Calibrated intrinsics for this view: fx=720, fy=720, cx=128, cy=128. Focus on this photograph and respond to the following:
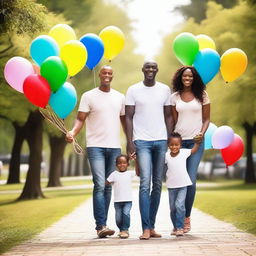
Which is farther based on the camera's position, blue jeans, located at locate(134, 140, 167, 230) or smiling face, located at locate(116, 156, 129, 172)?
smiling face, located at locate(116, 156, 129, 172)

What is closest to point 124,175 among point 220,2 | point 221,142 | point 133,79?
point 221,142

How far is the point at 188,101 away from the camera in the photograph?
9.68 meters

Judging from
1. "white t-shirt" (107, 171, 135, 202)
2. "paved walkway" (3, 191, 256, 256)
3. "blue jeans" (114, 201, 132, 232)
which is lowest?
"paved walkway" (3, 191, 256, 256)

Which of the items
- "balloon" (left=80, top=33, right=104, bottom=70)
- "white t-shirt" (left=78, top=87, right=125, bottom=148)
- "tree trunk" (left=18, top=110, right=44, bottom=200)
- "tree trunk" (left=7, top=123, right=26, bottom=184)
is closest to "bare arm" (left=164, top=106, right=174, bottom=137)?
"white t-shirt" (left=78, top=87, right=125, bottom=148)

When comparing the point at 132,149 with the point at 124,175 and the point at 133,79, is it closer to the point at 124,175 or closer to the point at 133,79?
the point at 124,175

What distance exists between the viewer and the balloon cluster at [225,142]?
1066cm

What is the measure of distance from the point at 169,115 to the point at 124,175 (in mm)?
998

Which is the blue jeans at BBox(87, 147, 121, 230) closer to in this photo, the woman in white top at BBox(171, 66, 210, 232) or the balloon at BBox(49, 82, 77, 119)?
the balloon at BBox(49, 82, 77, 119)

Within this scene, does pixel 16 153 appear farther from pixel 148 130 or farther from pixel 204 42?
pixel 148 130

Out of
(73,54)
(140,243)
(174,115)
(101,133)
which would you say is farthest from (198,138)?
(73,54)

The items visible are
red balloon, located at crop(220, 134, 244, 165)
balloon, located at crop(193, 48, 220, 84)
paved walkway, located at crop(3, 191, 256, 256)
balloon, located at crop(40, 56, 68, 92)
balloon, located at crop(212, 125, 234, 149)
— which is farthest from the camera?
red balloon, located at crop(220, 134, 244, 165)

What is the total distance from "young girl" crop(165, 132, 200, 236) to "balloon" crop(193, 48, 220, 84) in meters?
1.07

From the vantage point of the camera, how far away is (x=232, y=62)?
1034 cm

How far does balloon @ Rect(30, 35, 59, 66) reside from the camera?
384 inches
